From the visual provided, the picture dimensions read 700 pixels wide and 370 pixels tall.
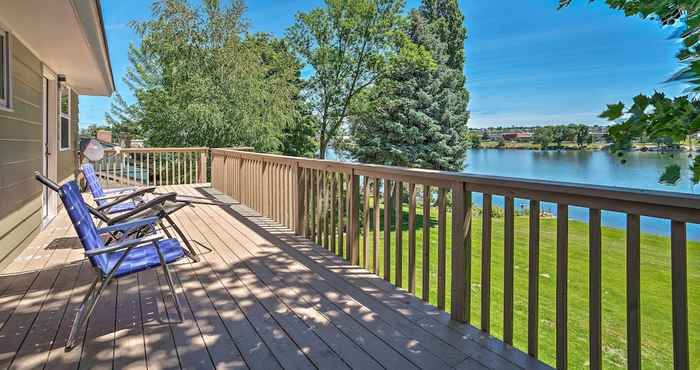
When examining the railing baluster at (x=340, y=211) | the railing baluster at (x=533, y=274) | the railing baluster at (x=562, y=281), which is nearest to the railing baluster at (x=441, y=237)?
the railing baluster at (x=533, y=274)

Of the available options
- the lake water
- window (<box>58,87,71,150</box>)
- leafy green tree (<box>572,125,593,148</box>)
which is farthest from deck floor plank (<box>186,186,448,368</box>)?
window (<box>58,87,71,150</box>)

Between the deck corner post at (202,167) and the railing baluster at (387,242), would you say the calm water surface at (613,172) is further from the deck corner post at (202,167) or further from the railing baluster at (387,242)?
the deck corner post at (202,167)

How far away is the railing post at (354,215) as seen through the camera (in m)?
3.70

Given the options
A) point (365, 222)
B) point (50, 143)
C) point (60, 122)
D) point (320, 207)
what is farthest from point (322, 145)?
point (365, 222)

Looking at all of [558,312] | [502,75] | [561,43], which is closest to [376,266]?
[558,312]

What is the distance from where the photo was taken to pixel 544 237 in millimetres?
10688

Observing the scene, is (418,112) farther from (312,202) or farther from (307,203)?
(312,202)

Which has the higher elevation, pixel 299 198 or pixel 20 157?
pixel 20 157

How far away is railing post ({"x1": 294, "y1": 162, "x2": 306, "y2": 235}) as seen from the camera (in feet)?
15.5

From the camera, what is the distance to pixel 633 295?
1748 millimetres

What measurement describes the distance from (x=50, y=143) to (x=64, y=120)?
139 centimetres

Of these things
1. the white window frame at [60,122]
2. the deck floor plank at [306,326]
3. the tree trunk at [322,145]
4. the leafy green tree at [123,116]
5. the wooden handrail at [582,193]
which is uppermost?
the leafy green tree at [123,116]

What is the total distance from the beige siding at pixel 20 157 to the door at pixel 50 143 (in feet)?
3.06

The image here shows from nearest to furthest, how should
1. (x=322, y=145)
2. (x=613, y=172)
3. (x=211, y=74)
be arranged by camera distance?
(x=613, y=172) < (x=211, y=74) < (x=322, y=145)
